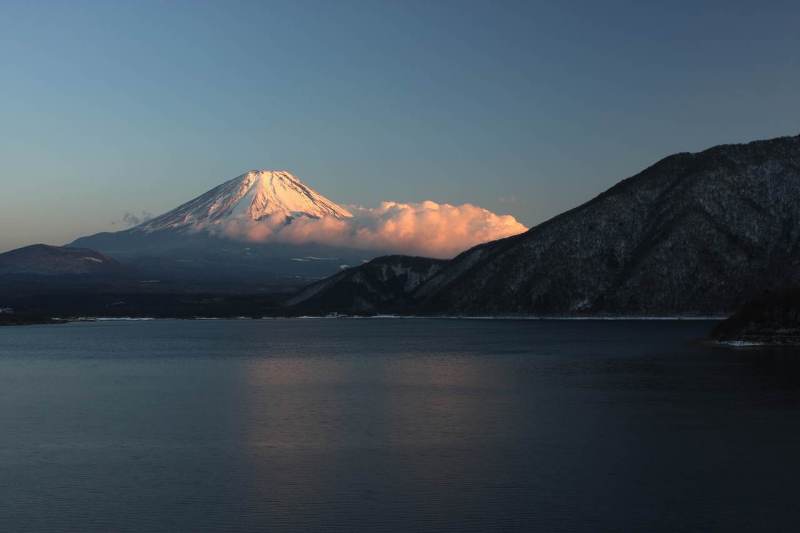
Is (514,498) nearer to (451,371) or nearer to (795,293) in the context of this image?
(451,371)

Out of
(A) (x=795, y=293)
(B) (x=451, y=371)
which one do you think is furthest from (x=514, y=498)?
(A) (x=795, y=293)

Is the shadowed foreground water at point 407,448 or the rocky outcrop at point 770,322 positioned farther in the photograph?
the rocky outcrop at point 770,322

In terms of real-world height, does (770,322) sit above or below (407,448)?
above

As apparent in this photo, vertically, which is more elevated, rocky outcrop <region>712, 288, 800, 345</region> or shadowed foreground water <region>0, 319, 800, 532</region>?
rocky outcrop <region>712, 288, 800, 345</region>

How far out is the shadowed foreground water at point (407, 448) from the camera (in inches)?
1419

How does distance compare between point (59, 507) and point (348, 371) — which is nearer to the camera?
point (59, 507)

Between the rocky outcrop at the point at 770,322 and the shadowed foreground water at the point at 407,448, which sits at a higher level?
the rocky outcrop at the point at 770,322

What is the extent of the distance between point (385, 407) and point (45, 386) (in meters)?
39.7

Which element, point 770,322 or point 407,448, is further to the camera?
point 770,322

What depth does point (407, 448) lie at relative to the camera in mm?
50500

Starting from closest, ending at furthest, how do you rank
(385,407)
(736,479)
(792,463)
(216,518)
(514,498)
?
(216,518) → (514,498) → (736,479) → (792,463) → (385,407)

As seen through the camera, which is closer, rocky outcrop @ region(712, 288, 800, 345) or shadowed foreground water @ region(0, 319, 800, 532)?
shadowed foreground water @ region(0, 319, 800, 532)

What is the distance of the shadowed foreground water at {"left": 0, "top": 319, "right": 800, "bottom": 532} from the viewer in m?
36.0

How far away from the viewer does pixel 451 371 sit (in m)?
101
